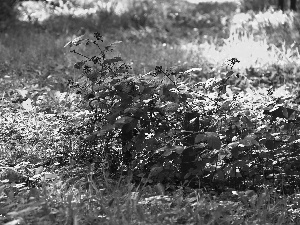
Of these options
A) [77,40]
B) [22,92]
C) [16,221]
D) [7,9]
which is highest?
[7,9]

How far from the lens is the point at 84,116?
14.9 ft

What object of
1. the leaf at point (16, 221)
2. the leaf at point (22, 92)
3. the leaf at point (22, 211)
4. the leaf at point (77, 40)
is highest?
the leaf at point (77, 40)

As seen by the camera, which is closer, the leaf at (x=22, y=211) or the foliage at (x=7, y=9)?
the leaf at (x=22, y=211)

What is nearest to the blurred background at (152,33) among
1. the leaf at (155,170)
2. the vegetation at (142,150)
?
the vegetation at (142,150)

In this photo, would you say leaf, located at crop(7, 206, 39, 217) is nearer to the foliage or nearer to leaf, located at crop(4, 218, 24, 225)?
leaf, located at crop(4, 218, 24, 225)

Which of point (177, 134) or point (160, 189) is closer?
point (160, 189)

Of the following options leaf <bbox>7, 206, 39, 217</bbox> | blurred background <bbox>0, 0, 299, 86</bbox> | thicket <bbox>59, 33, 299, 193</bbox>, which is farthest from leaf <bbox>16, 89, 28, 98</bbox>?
leaf <bbox>7, 206, 39, 217</bbox>

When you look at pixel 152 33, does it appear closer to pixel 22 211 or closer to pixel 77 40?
pixel 77 40

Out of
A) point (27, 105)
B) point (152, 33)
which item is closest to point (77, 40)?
point (27, 105)

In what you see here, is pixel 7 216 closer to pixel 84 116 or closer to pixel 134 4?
pixel 84 116

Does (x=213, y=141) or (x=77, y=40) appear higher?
(x=77, y=40)

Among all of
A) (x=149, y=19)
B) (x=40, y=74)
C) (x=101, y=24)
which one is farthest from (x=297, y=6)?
(x=40, y=74)

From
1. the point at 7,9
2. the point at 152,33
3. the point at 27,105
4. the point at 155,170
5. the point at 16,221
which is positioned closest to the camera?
the point at 16,221

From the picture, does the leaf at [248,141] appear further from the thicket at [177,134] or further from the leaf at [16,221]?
the leaf at [16,221]
